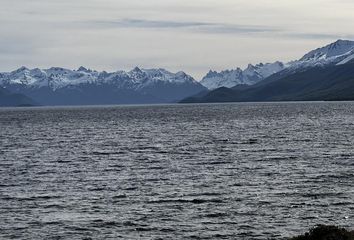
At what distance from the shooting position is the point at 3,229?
43.7m

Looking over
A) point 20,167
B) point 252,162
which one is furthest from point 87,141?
point 252,162

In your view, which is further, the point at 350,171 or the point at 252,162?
the point at 252,162

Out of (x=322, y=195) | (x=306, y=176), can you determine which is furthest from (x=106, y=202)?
(x=306, y=176)

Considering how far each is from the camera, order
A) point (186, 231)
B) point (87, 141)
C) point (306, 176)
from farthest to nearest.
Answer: point (87, 141)
point (306, 176)
point (186, 231)

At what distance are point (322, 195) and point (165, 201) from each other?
14.0 metres

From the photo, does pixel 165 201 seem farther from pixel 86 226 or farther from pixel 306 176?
pixel 306 176

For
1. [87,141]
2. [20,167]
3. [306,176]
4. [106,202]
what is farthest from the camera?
[87,141]

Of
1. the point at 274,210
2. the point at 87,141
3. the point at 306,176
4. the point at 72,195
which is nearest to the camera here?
the point at 274,210

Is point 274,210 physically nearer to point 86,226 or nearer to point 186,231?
point 186,231

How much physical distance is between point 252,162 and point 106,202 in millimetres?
32865

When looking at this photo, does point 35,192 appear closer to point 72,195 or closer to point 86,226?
point 72,195

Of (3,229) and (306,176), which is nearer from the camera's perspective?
(3,229)

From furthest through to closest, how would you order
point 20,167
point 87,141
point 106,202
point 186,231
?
1. point 87,141
2. point 20,167
3. point 106,202
4. point 186,231

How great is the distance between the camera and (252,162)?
267 feet
